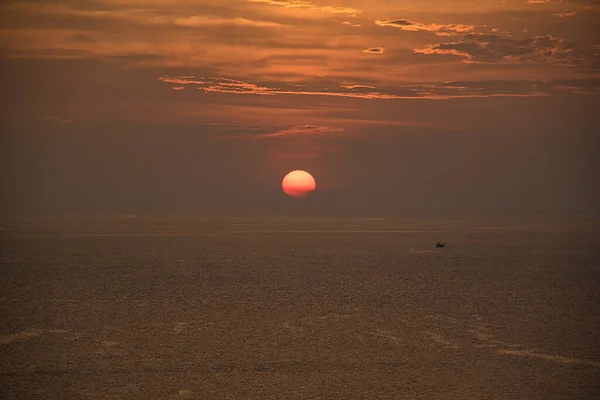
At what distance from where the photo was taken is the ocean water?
595 inches

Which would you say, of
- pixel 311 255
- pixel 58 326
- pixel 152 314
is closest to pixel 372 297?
pixel 152 314

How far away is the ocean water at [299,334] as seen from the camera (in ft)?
49.5

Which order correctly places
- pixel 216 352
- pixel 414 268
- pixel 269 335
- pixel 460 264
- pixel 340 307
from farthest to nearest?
pixel 460 264 < pixel 414 268 < pixel 340 307 < pixel 269 335 < pixel 216 352

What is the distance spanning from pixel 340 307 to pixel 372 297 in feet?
12.2

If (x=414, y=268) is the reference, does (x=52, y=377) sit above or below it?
above

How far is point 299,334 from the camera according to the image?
815 inches

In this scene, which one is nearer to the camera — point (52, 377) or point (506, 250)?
point (52, 377)

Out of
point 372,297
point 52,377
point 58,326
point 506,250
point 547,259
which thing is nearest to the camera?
point 52,377

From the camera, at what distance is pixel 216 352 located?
18.1 meters

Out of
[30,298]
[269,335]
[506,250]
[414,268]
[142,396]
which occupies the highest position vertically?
[142,396]

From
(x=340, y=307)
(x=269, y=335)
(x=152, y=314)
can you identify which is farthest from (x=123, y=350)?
(x=340, y=307)

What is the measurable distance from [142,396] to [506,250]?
5689cm

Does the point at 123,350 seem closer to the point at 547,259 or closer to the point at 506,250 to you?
the point at 547,259

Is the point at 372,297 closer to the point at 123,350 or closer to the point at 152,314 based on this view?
the point at 152,314
